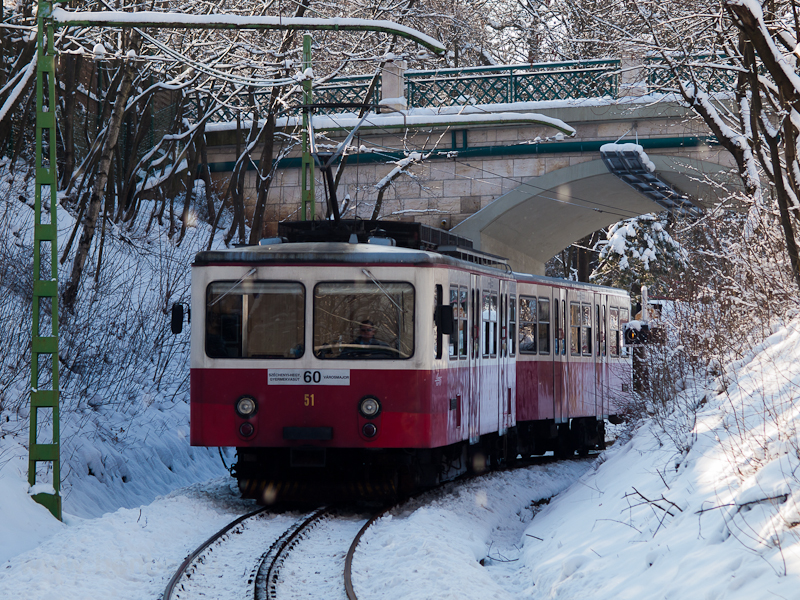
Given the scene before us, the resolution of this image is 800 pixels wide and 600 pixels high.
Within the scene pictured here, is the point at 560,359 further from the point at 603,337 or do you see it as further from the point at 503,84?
the point at 503,84

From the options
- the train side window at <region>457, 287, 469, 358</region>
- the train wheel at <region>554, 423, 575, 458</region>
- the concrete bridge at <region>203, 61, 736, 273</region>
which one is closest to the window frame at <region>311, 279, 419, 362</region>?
the train side window at <region>457, 287, 469, 358</region>

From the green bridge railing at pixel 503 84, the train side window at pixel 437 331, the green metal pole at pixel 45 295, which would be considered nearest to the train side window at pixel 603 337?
the green bridge railing at pixel 503 84

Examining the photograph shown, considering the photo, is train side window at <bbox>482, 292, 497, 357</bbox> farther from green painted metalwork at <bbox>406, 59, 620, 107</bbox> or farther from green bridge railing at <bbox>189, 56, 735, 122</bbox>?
green painted metalwork at <bbox>406, 59, 620, 107</bbox>

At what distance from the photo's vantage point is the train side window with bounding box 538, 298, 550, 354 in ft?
54.5

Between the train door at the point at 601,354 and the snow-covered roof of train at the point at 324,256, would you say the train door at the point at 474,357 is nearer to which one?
the snow-covered roof of train at the point at 324,256

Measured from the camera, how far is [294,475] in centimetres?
1188

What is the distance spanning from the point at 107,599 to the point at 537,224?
78.8 feet

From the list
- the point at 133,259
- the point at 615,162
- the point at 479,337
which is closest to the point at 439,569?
the point at 479,337

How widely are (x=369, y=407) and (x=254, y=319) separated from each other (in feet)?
4.96

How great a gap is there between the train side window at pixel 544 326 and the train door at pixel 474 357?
11.4ft

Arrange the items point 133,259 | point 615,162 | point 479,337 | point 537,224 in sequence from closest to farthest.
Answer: point 479,337
point 133,259
point 615,162
point 537,224

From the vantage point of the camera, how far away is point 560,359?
17562 mm

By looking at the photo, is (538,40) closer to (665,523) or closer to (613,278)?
(613,278)

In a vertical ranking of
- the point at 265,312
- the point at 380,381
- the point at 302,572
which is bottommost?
the point at 302,572
